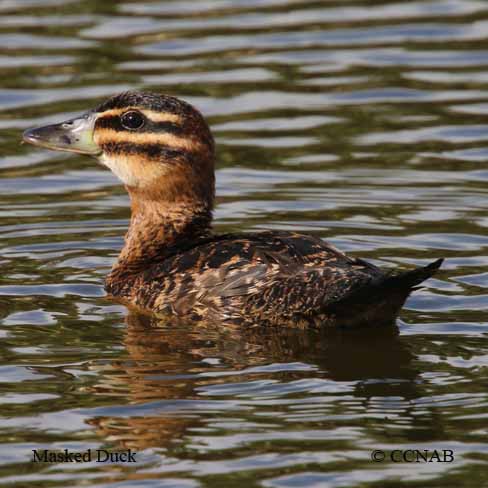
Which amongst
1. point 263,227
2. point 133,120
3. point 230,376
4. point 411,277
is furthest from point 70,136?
point 411,277

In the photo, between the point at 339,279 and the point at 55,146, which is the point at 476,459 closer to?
the point at 339,279

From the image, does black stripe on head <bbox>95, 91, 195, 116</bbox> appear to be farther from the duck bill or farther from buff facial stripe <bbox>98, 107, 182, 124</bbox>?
the duck bill

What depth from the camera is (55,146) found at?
12.7m

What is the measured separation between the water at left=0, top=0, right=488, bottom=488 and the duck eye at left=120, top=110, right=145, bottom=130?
134cm

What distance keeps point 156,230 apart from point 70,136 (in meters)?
1.03

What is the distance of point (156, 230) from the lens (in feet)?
41.2

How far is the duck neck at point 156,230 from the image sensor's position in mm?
12430

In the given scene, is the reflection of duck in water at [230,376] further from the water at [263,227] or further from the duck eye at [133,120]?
the duck eye at [133,120]

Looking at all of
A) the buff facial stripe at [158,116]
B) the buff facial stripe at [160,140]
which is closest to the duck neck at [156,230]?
the buff facial stripe at [160,140]

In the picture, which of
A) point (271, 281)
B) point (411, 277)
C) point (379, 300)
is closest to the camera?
point (411, 277)

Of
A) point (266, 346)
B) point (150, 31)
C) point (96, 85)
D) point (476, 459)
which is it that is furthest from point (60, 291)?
point (150, 31)

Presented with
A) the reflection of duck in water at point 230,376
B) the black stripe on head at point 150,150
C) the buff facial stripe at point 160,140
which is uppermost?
the buff facial stripe at point 160,140

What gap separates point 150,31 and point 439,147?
4681 mm

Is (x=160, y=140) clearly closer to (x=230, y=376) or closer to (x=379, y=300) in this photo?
(x=379, y=300)
